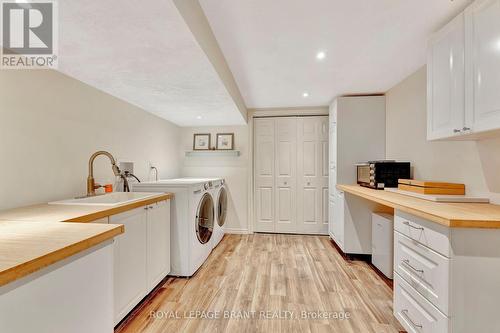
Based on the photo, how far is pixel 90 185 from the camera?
1921 millimetres

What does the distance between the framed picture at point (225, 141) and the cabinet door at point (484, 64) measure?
10.3 feet

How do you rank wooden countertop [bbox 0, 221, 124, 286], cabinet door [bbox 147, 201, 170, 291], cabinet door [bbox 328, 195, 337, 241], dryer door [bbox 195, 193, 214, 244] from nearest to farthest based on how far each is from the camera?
1. wooden countertop [bbox 0, 221, 124, 286]
2. cabinet door [bbox 147, 201, 170, 291]
3. dryer door [bbox 195, 193, 214, 244]
4. cabinet door [bbox 328, 195, 337, 241]

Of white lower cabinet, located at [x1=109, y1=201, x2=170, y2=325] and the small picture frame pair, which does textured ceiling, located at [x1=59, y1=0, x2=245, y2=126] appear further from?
the small picture frame pair

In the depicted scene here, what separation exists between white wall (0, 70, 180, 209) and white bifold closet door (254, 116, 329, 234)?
86.7 inches

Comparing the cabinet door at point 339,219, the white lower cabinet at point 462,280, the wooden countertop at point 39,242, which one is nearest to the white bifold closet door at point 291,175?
the cabinet door at point 339,219

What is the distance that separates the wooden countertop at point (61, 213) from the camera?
3.85 feet

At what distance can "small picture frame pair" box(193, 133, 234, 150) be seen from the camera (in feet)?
13.2

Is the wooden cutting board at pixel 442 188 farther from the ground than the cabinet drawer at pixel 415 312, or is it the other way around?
the wooden cutting board at pixel 442 188

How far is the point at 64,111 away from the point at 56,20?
0.89 meters

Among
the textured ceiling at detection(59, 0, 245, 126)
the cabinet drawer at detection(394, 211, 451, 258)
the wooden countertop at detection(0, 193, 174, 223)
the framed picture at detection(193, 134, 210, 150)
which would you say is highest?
the textured ceiling at detection(59, 0, 245, 126)

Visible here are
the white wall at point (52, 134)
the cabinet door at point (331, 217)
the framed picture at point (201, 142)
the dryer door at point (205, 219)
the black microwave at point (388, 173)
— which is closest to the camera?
the white wall at point (52, 134)

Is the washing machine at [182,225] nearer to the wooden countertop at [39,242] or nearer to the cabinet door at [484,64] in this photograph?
the wooden countertop at [39,242]

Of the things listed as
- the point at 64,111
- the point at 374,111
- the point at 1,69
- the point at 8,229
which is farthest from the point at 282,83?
the point at 8,229

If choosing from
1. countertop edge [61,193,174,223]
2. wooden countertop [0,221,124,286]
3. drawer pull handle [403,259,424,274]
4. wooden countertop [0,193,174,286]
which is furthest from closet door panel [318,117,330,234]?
wooden countertop [0,221,124,286]
